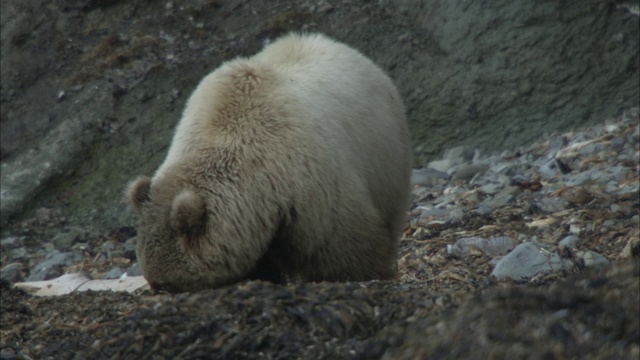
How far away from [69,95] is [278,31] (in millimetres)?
2406

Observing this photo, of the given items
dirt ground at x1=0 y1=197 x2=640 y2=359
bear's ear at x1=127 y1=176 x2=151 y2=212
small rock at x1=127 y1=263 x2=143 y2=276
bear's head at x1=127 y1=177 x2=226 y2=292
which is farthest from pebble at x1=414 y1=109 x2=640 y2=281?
small rock at x1=127 y1=263 x2=143 y2=276

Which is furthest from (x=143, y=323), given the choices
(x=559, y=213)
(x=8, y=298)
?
(x=559, y=213)

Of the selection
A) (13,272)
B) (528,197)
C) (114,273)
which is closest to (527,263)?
(528,197)

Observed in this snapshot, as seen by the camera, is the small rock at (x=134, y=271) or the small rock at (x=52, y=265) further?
the small rock at (x=52, y=265)

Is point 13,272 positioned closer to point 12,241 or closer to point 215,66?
point 12,241

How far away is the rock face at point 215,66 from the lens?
10.6 meters

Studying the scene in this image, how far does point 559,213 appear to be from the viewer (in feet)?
26.6

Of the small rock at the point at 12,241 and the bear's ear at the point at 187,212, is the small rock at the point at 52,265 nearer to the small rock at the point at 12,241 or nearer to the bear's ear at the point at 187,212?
the small rock at the point at 12,241

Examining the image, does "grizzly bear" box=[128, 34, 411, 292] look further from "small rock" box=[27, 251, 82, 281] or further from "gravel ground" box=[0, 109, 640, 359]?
"small rock" box=[27, 251, 82, 281]

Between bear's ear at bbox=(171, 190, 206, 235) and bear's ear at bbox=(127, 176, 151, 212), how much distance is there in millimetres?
323

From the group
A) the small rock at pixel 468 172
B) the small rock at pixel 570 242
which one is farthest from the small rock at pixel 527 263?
the small rock at pixel 468 172

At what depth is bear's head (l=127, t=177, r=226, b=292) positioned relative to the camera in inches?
229

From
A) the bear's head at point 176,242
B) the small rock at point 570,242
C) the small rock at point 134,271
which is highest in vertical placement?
the bear's head at point 176,242

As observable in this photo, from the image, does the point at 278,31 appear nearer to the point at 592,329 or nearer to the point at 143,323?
the point at 143,323
